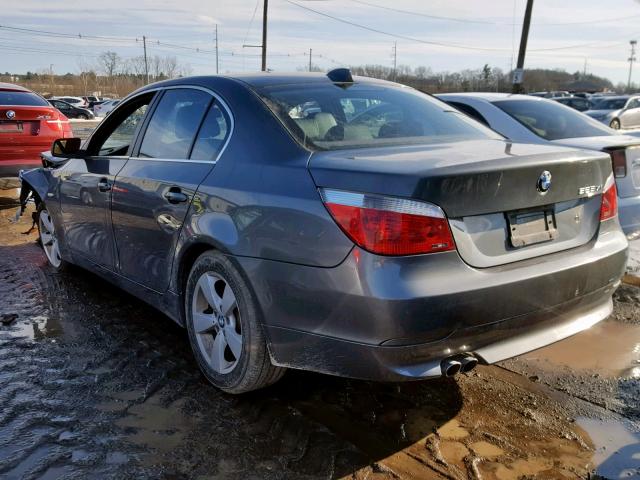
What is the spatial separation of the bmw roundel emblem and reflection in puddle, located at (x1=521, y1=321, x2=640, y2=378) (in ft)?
4.06

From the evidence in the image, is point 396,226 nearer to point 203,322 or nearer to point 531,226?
point 531,226

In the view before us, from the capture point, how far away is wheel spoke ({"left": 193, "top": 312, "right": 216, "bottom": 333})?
315 cm

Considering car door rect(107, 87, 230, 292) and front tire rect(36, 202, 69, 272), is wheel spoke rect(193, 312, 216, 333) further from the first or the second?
front tire rect(36, 202, 69, 272)

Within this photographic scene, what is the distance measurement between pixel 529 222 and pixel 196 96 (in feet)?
6.68

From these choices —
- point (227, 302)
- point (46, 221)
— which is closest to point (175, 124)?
point (227, 302)

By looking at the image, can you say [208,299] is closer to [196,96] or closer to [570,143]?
[196,96]

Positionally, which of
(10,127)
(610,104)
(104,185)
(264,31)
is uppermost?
(264,31)

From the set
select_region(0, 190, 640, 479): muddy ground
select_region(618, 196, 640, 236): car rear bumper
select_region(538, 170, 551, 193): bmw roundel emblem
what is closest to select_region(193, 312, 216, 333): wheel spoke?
select_region(0, 190, 640, 479): muddy ground

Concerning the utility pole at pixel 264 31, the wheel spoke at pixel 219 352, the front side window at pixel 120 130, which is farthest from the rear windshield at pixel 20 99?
the utility pole at pixel 264 31

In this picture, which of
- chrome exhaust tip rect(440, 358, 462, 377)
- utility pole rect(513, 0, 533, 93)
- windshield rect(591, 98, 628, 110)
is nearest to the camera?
chrome exhaust tip rect(440, 358, 462, 377)

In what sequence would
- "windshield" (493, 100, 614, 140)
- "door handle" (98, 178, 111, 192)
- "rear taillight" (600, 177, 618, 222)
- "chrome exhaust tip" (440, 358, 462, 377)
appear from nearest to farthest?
"chrome exhaust tip" (440, 358, 462, 377) < "rear taillight" (600, 177, 618, 222) < "door handle" (98, 178, 111, 192) < "windshield" (493, 100, 614, 140)

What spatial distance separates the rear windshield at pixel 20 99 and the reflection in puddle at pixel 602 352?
7.79 meters

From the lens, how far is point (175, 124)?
3625 mm

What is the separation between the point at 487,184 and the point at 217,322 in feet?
5.05
